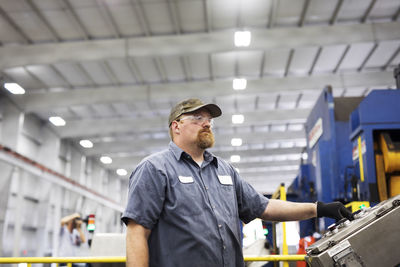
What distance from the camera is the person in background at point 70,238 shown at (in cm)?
687

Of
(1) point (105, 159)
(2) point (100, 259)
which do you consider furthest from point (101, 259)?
(1) point (105, 159)

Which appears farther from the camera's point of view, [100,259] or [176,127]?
[100,259]

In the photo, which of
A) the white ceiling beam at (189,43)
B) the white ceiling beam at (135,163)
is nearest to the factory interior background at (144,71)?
the white ceiling beam at (189,43)

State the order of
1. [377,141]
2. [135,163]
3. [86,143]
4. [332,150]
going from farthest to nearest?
[135,163], [86,143], [332,150], [377,141]

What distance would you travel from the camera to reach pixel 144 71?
11117mm

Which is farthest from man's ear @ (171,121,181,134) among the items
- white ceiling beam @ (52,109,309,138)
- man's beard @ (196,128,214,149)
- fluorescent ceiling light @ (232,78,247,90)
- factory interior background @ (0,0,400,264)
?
white ceiling beam @ (52,109,309,138)

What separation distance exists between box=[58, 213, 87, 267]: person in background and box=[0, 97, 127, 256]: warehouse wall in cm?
359

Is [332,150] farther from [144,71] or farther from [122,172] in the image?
[122,172]

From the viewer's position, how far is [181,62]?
1068 cm

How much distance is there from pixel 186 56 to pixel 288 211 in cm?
837

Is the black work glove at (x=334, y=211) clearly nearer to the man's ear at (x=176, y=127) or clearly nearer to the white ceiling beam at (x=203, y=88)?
the man's ear at (x=176, y=127)

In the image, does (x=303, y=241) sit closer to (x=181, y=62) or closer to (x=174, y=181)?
(x=174, y=181)

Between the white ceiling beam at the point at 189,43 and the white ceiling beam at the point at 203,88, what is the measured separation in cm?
214

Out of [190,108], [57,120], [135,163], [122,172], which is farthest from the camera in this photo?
[122,172]
